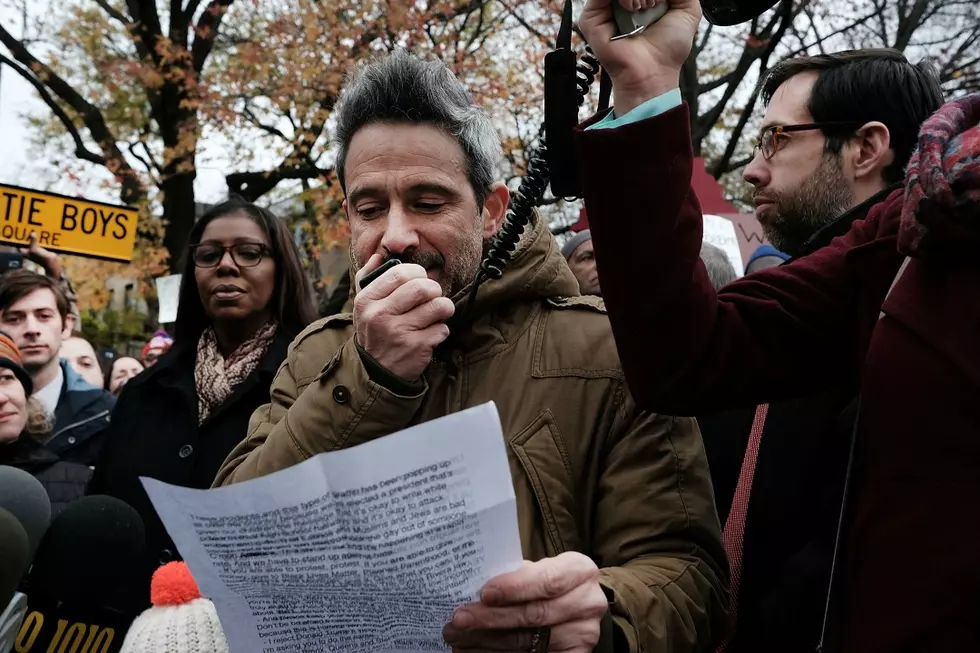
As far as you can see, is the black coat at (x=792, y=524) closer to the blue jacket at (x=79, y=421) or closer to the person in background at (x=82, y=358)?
the blue jacket at (x=79, y=421)

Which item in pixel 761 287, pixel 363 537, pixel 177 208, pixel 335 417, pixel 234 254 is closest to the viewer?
pixel 363 537

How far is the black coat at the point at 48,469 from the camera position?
334 centimetres

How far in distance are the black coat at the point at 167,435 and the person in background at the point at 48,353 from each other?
0.95 m

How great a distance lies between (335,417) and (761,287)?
2.38ft

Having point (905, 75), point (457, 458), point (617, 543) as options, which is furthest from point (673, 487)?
point (905, 75)

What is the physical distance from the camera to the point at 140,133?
16109 millimetres

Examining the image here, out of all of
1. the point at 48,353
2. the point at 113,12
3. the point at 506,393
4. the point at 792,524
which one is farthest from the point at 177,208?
the point at 792,524

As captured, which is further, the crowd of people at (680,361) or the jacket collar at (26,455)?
the jacket collar at (26,455)

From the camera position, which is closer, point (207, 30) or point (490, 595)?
point (490, 595)

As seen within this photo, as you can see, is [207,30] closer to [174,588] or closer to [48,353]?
[48,353]

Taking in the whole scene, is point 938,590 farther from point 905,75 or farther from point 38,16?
point 38,16

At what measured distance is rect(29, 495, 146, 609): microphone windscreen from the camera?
2162 millimetres

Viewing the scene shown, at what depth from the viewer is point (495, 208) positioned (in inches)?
84.2

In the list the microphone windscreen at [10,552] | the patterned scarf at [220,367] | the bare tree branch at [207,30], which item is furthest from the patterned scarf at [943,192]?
the bare tree branch at [207,30]
